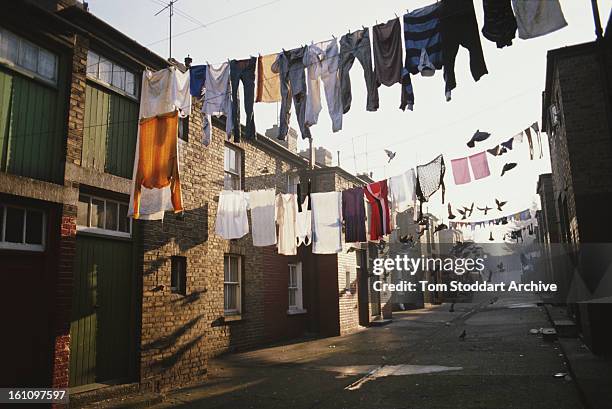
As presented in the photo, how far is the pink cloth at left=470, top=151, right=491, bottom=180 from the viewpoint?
1300cm

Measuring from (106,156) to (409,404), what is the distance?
704 cm

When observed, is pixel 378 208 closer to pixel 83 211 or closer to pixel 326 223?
pixel 326 223

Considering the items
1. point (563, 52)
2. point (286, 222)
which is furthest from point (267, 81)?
point (563, 52)

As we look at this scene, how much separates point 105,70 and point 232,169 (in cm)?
636

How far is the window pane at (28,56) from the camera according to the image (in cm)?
711

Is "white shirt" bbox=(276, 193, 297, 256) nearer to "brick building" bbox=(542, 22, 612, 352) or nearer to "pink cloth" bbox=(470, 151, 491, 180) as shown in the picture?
"pink cloth" bbox=(470, 151, 491, 180)

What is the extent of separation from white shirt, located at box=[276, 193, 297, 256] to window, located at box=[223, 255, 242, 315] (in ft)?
6.16

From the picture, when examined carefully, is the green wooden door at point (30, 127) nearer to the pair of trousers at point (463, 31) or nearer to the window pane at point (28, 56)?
the window pane at point (28, 56)

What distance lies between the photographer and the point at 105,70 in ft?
28.3

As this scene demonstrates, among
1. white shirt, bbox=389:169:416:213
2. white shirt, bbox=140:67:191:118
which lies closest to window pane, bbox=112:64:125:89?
white shirt, bbox=140:67:191:118

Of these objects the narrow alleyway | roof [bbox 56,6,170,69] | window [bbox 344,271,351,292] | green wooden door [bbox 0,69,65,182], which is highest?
roof [bbox 56,6,170,69]

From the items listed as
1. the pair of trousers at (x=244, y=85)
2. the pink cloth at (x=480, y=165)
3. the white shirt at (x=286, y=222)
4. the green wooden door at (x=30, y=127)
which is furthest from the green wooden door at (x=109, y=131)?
the pink cloth at (x=480, y=165)

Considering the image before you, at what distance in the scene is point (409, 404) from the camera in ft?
24.4

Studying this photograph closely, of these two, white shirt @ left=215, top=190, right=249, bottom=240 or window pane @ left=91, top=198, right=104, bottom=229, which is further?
white shirt @ left=215, top=190, right=249, bottom=240
